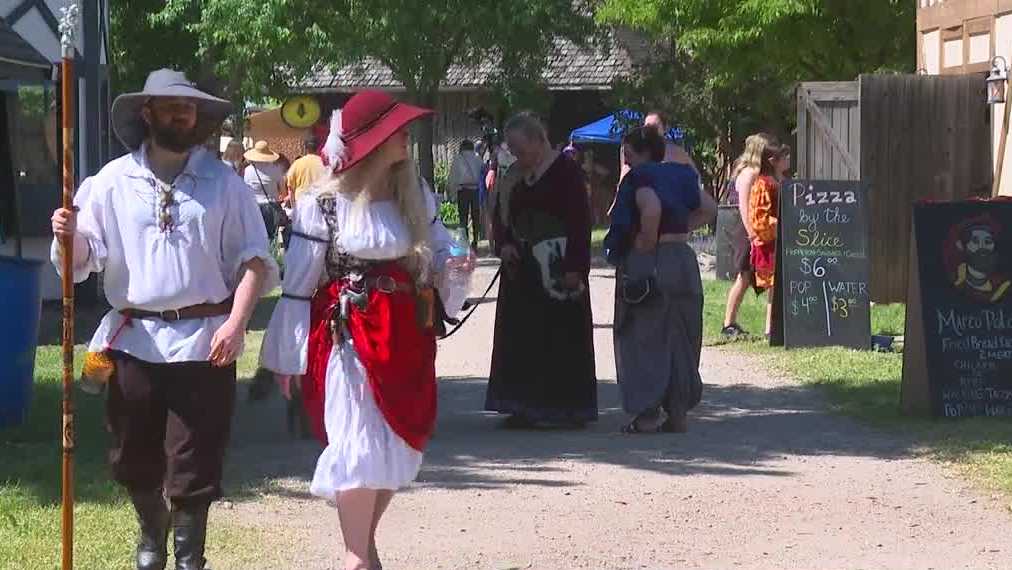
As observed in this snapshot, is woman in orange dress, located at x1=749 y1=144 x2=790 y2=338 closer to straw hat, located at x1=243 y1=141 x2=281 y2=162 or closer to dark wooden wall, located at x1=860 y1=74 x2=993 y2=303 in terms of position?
dark wooden wall, located at x1=860 y1=74 x2=993 y2=303

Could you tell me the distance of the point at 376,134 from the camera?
553 cm

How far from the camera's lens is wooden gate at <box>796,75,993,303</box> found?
15711mm

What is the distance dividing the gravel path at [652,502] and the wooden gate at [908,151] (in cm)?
599

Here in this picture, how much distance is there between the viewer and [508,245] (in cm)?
941

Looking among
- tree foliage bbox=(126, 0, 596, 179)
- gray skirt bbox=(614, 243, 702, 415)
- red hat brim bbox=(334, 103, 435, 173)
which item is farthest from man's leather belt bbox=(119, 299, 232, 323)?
tree foliage bbox=(126, 0, 596, 179)

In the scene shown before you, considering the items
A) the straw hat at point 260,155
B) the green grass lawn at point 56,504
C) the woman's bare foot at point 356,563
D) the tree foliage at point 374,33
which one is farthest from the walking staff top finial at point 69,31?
the tree foliage at point 374,33

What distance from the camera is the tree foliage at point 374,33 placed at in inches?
926

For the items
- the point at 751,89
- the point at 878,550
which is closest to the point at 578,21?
the point at 751,89

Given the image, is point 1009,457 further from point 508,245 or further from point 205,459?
point 205,459

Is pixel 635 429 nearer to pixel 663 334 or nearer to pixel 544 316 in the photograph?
pixel 663 334

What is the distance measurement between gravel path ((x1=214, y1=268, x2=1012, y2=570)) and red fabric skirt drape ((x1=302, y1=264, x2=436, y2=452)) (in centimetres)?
107

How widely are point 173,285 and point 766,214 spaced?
833 cm

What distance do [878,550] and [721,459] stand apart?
203 centimetres

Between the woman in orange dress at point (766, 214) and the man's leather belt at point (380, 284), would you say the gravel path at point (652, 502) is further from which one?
the woman in orange dress at point (766, 214)
